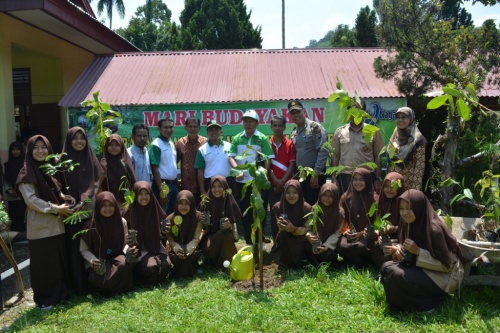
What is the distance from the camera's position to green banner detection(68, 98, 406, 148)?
7.48 m

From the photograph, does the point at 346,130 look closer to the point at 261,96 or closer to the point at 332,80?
the point at 261,96

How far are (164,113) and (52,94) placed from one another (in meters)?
3.80

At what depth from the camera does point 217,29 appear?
2112cm

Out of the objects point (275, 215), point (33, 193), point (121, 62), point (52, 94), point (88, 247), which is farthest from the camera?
point (52, 94)

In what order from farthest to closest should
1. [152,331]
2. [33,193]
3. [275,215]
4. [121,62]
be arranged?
[121,62]
[275,215]
[33,193]
[152,331]

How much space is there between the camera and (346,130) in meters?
5.37

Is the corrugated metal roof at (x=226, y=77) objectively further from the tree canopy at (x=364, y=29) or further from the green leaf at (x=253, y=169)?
the tree canopy at (x=364, y=29)

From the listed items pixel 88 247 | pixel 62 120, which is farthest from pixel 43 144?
pixel 62 120

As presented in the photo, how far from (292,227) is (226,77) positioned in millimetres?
4511

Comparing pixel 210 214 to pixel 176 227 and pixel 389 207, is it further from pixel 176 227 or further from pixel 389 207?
pixel 389 207

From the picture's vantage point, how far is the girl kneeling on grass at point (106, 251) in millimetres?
4182

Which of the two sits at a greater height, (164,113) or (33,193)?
(164,113)

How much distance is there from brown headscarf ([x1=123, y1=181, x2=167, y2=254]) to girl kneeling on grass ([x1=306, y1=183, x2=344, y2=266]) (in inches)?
58.1

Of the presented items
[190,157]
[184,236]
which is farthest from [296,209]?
[190,157]
